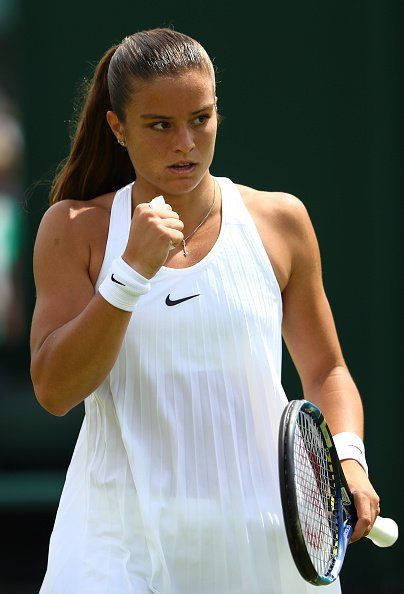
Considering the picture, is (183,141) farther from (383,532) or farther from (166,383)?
(383,532)

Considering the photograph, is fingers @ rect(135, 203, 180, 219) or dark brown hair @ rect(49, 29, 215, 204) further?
dark brown hair @ rect(49, 29, 215, 204)

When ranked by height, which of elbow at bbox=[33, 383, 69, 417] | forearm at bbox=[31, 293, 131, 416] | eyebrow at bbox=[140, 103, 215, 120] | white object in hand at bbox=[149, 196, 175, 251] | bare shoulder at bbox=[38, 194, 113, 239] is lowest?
elbow at bbox=[33, 383, 69, 417]

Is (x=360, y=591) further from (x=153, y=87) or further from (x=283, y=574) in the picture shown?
(x=153, y=87)

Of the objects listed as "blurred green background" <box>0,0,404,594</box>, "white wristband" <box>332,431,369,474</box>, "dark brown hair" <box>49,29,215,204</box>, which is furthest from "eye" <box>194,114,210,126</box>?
"blurred green background" <box>0,0,404,594</box>

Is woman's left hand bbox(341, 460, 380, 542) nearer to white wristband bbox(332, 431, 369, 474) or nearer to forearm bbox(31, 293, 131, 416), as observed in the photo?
white wristband bbox(332, 431, 369, 474)

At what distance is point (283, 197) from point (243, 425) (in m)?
0.57

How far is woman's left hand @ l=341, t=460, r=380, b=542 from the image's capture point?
2.81 metres

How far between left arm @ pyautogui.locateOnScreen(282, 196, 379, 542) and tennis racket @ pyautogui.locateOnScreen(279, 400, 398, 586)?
0.63 ft

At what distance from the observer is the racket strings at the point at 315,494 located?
8.46 feet

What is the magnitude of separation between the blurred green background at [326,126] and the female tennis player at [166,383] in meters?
2.90

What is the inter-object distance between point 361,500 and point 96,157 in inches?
38.2

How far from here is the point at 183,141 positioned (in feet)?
8.87

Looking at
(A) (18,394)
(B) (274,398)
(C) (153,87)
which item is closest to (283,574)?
(B) (274,398)

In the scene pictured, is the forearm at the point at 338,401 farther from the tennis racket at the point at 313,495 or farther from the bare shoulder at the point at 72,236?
the bare shoulder at the point at 72,236
